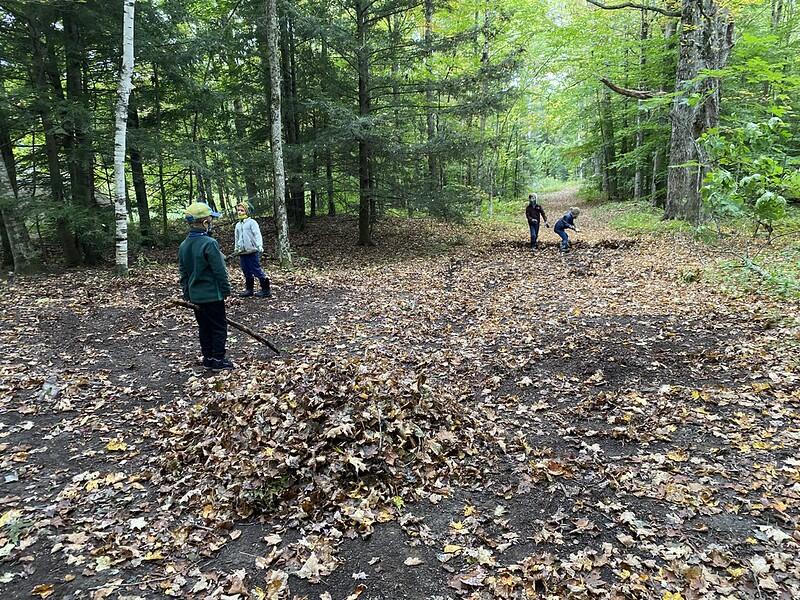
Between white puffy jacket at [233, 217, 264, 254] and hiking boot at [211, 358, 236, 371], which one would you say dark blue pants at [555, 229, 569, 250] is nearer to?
white puffy jacket at [233, 217, 264, 254]

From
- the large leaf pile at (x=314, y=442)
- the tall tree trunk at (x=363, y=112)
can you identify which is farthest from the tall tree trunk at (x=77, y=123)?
the large leaf pile at (x=314, y=442)

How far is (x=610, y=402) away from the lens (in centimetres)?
552

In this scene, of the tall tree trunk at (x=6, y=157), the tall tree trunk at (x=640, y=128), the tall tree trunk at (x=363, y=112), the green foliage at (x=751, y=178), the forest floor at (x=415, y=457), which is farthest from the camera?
the tall tree trunk at (x=640, y=128)

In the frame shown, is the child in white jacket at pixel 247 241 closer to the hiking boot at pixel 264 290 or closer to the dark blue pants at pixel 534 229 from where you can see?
the hiking boot at pixel 264 290

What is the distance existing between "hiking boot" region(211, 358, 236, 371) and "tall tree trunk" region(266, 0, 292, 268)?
23.1ft

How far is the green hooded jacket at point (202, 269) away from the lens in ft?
20.4

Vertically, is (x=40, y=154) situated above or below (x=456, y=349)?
above

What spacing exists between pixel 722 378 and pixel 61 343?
9.87 metres

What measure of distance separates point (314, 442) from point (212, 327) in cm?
298

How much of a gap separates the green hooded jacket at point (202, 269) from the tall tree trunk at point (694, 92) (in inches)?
481

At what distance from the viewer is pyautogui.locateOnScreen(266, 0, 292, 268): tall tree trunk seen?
12.0 metres

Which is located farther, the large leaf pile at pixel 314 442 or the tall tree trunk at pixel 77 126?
the tall tree trunk at pixel 77 126

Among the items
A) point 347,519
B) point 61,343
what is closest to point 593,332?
point 347,519

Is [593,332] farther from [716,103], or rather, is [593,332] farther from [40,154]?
[40,154]
